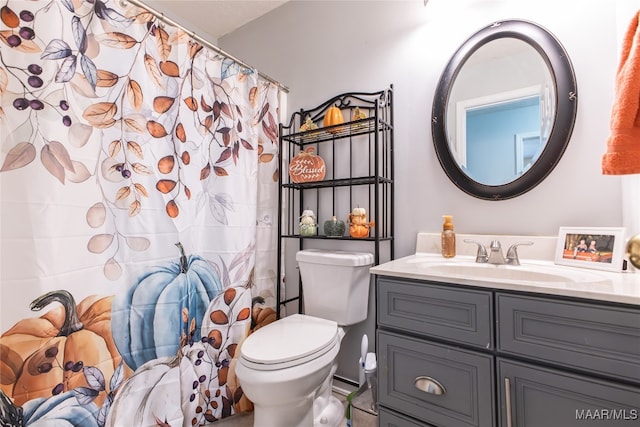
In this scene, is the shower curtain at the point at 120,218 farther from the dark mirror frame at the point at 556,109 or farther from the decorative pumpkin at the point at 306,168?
the dark mirror frame at the point at 556,109

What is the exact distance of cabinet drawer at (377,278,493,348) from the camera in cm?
85

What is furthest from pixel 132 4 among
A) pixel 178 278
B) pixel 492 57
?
pixel 492 57

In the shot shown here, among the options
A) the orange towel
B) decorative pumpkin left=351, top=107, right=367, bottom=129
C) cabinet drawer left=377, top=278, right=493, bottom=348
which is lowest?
cabinet drawer left=377, top=278, right=493, bottom=348

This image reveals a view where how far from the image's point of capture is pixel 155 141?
1.31 m

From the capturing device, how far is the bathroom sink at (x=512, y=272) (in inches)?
35.9

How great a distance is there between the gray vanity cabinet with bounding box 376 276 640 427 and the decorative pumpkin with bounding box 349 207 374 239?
1.84 feet

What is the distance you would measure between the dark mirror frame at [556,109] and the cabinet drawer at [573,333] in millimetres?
643

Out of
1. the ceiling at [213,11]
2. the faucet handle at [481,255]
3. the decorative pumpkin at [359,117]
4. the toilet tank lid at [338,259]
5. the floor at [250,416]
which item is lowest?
the floor at [250,416]

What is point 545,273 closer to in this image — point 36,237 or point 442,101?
point 442,101

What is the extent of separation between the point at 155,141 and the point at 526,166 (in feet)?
5.32

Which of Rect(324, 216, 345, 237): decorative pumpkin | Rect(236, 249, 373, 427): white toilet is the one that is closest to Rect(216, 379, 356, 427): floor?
Rect(236, 249, 373, 427): white toilet

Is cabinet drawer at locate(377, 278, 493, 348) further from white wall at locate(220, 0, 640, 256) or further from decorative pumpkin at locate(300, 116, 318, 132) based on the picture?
decorative pumpkin at locate(300, 116, 318, 132)

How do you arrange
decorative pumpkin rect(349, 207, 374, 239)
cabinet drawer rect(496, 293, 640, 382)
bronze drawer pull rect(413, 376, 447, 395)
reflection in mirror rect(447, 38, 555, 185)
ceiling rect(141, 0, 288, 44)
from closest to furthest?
cabinet drawer rect(496, 293, 640, 382) → bronze drawer pull rect(413, 376, 447, 395) → reflection in mirror rect(447, 38, 555, 185) → decorative pumpkin rect(349, 207, 374, 239) → ceiling rect(141, 0, 288, 44)

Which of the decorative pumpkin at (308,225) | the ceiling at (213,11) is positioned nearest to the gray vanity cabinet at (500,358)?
the decorative pumpkin at (308,225)
